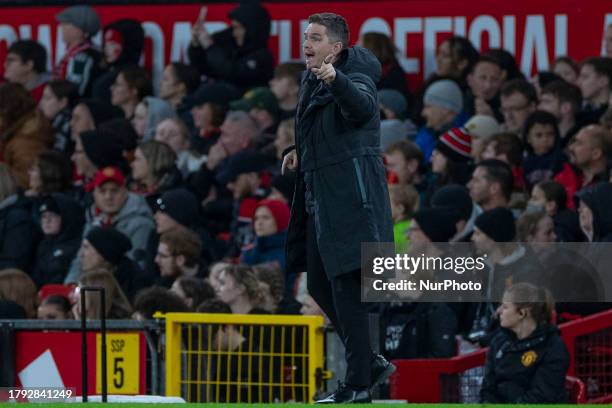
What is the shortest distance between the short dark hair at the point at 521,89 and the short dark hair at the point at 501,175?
1.52 m

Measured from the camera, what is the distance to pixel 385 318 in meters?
12.2

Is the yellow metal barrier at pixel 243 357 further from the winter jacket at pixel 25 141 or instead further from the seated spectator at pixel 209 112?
the winter jacket at pixel 25 141

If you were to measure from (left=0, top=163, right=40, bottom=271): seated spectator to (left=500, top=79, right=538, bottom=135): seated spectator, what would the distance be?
12.1 feet

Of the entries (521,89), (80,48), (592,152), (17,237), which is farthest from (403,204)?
(80,48)

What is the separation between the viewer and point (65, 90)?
56.2 feet

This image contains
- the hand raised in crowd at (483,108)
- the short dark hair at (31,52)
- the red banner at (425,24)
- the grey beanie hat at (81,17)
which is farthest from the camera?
the short dark hair at (31,52)

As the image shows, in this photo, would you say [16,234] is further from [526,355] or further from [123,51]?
[526,355]

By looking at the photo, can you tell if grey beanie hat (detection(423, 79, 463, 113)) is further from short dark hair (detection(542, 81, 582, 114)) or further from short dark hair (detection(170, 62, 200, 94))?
short dark hair (detection(170, 62, 200, 94))

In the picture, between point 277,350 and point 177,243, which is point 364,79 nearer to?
point 277,350

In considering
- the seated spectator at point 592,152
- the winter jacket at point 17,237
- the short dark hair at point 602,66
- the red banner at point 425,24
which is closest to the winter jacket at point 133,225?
the winter jacket at point 17,237

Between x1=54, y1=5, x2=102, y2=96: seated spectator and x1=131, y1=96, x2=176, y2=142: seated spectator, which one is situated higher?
x1=54, y1=5, x2=102, y2=96: seated spectator

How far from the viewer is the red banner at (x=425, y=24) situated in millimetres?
16406

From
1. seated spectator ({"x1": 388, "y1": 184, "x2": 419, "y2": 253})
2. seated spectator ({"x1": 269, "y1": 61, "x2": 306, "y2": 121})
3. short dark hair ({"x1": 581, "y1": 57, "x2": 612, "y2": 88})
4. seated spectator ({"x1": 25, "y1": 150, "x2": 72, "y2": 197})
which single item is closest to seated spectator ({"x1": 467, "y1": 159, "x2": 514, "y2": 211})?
seated spectator ({"x1": 388, "y1": 184, "x2": 419, "y2": 253})

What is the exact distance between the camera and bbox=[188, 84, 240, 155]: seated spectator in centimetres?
1630
